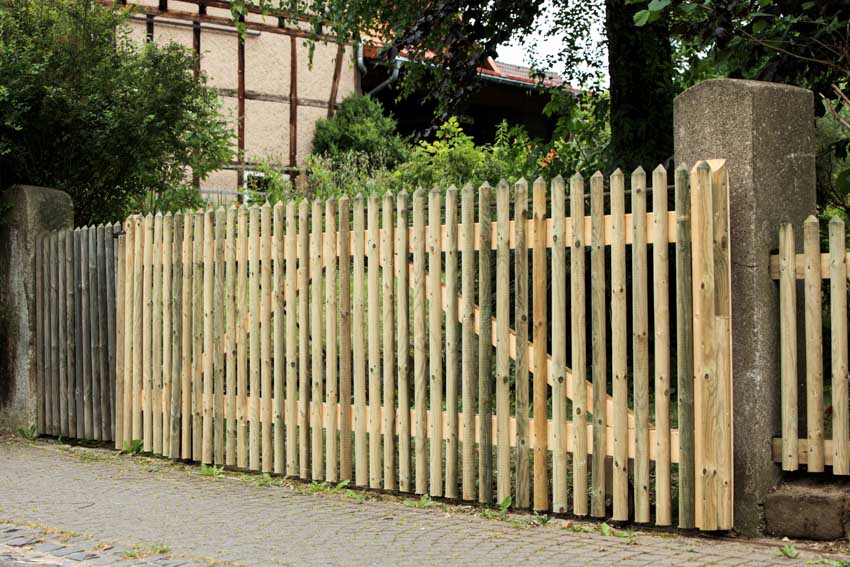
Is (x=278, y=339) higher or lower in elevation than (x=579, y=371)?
higher

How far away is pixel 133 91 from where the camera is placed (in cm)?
1016

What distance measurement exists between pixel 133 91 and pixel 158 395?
10.6 ft

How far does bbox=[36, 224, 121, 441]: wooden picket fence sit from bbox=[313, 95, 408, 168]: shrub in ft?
35.9

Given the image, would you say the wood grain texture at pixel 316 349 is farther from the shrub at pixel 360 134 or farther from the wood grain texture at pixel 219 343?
the shrub at pixel 360 134

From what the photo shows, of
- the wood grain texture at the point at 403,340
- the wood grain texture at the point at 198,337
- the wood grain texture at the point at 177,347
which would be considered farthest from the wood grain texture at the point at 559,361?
the wood grain texture at the point at 177,347

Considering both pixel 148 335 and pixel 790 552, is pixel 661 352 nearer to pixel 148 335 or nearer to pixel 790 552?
pixel 790 552

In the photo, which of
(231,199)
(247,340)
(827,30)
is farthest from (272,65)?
(827,30)

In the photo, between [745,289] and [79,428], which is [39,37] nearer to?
[79,428]

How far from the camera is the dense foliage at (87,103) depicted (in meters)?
9.70

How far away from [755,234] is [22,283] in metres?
6.60

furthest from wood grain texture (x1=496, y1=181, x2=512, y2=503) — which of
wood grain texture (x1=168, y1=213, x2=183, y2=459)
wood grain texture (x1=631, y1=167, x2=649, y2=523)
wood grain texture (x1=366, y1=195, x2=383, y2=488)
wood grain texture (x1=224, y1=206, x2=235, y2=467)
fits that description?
wood grain texture (x1=168, y1=213, x2=183, y2=459)

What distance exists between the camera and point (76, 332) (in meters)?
9.16

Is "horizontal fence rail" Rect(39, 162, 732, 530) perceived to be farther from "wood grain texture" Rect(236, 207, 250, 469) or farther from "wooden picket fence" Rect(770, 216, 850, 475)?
"wooden picket fence" Rect(770, 216, 850, 475)

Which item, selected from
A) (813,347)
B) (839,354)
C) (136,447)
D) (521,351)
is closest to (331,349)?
(521,351)
